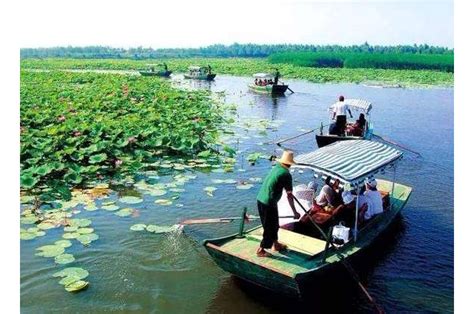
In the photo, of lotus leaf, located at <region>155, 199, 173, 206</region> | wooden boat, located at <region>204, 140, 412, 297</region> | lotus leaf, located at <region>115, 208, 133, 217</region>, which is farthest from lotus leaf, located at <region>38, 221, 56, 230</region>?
wooden boat, located at <region>204, 140, 412, 297</region>

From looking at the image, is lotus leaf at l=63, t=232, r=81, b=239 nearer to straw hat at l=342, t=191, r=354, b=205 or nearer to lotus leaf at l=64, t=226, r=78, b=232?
lotus leaf at l=64, t=226, r=78, b=232

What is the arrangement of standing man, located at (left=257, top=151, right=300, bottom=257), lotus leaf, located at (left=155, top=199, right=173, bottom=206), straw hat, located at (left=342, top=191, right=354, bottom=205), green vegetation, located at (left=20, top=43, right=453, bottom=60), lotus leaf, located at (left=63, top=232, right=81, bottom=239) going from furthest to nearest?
green vegetation, located at (left=20, top=43, right=453, bottom=60) < lotus leaf, located at (left=155, top=199, right=173, bottom=206) < lotus leaf, located at (left=63, top=232, right=81, bottom=239) < straw hat, located at (left=342, top=191, right=354, bottom=205) < standing man, located at (left=257, top=151, right=300, bottom=257)

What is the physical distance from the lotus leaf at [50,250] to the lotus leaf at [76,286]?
33.3 inches

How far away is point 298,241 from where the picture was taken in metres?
6.02

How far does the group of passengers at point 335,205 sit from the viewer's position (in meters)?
6.52

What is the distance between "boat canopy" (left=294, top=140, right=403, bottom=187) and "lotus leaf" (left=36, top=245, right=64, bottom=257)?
3.73 m

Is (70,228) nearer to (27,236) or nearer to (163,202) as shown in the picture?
(27,236)

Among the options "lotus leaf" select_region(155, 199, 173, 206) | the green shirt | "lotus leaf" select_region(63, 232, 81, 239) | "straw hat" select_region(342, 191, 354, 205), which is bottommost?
"lotus leaf" select_region(63, 232, 81, 239)

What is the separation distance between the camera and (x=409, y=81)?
3844 centimetres

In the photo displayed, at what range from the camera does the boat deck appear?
5.39 meters
